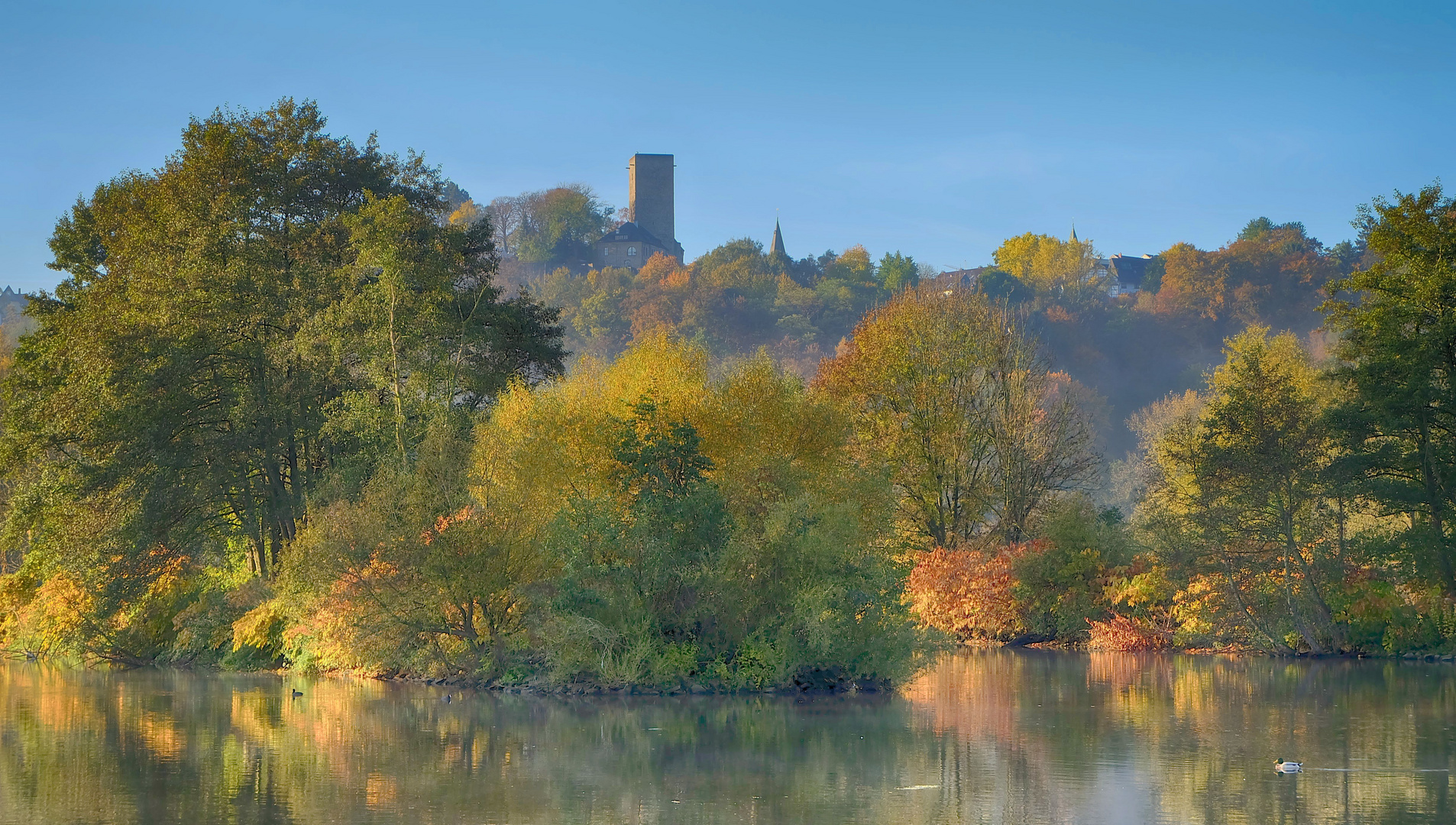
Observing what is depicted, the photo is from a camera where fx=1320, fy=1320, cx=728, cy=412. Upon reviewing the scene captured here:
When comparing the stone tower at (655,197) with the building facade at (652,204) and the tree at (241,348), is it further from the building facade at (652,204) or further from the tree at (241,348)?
the tree at (241,348)

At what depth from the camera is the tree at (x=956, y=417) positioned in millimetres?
38531

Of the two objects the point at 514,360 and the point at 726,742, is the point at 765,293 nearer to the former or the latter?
the point at 514,360

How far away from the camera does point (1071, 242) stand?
113750mm

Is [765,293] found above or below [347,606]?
above

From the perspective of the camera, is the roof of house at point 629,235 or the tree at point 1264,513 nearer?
the tree at point 1264,513

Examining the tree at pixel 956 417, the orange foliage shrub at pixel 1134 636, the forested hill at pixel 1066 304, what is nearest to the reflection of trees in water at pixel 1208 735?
the orange foliage shrub at pixel 1134 636

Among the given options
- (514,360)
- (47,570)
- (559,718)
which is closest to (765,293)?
(514,360)

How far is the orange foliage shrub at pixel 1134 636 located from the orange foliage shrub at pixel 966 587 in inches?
107

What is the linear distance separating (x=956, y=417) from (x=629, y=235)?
10167cm

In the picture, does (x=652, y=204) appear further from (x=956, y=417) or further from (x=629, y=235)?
(x=956, y=417)

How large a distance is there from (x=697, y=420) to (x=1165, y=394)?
75089 mm

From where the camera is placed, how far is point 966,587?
121ft

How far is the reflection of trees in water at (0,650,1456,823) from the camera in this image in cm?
1220

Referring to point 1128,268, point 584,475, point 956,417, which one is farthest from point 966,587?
point 1128,268
